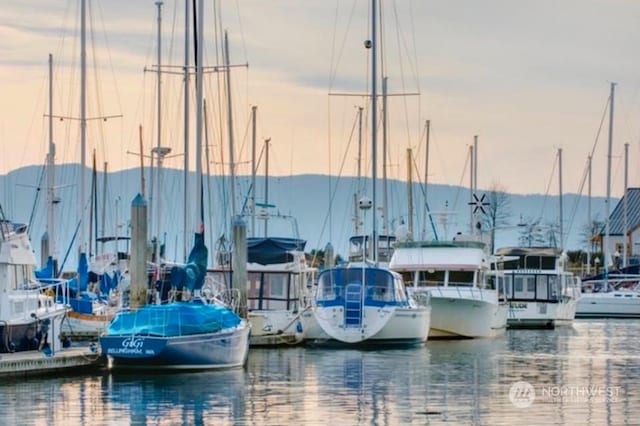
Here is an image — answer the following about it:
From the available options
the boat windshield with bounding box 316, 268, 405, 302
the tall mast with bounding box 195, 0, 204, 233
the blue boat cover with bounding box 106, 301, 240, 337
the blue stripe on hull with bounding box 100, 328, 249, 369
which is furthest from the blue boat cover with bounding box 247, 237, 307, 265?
the blue boat cover with bounding box 106, 301, 240, 337

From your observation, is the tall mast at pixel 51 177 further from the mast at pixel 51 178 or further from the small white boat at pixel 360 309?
the small white boat at pixel 360 309

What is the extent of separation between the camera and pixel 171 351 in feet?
145

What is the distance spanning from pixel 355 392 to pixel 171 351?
559 cm

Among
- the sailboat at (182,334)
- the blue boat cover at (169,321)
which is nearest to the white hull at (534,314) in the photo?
the sailboat at (182,334)

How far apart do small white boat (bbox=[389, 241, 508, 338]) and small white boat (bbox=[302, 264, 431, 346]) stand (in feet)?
20.5

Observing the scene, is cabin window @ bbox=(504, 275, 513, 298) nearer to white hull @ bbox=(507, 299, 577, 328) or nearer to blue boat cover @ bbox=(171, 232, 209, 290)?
white hull @ bbox=(507, 299, 577, 328)

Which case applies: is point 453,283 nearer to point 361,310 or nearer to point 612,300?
point 361,310

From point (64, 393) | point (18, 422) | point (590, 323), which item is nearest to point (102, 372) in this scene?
point (64, 393)

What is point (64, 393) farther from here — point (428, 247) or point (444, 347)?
point (428, 247)

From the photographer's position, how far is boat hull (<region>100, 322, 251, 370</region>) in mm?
44125

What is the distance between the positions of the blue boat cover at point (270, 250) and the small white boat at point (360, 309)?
4049mm

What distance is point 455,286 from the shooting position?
6681 centimetres

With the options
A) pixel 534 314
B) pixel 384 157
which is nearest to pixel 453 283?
pixel 384 157

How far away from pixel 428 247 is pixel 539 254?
15319 millimetres
